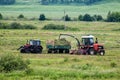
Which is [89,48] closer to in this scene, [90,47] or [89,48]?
[89,48]

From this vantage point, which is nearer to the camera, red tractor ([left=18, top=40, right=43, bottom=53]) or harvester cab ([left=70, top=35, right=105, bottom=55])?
harvester cab ([left=70, top=35, right=105, bottom=55])

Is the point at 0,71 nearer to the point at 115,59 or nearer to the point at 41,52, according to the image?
the point at 115,59

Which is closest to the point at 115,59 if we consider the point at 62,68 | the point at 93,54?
the point at 93,54

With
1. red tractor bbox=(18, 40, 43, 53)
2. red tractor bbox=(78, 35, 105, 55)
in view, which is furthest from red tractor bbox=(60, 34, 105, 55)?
red tractor bbox=(18, 40, 43, 53)

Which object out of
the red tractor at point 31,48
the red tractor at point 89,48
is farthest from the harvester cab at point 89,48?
the red tractor at point 31,48

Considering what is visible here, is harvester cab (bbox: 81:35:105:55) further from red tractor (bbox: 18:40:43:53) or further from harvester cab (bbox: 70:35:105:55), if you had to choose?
red tractor (bbox: 18:40:43:53)

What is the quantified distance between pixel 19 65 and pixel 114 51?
18562mm

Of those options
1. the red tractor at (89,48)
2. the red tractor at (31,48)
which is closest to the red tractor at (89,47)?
the red tractor at (89,48)

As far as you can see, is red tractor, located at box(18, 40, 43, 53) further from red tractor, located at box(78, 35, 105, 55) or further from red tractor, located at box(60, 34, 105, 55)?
red tractor, located at box(78, 35, 105, 55)

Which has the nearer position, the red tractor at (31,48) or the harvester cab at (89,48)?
the harvester cab at (89,48)

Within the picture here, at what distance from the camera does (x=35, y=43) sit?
157 feet

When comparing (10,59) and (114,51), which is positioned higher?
(10,59)

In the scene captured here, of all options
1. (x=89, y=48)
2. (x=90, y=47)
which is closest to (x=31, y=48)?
(x=89, y=48)

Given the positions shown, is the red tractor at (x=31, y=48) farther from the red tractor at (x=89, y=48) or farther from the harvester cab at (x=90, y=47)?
the harvester cab at (x=90, y=47)
